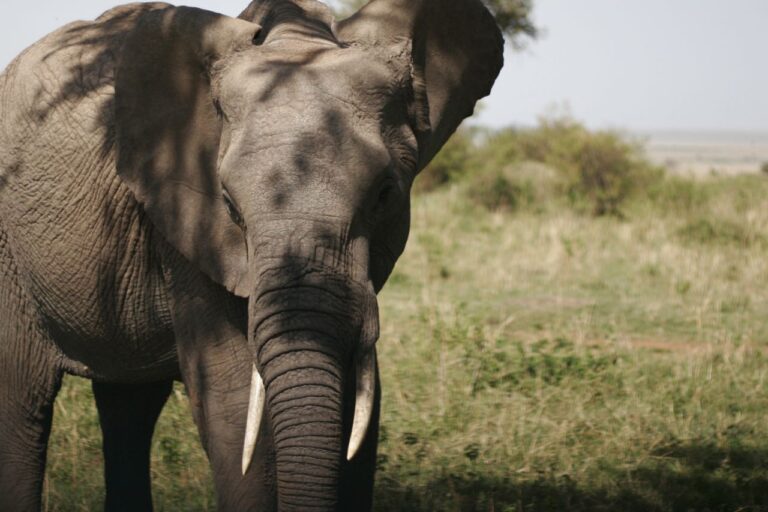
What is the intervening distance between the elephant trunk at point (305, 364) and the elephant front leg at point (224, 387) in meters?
0.48

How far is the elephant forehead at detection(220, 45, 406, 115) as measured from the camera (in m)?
3.78

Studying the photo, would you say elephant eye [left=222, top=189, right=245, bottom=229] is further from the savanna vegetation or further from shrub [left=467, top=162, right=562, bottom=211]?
shrub [left=467, top=162, right=562, bottom=211]

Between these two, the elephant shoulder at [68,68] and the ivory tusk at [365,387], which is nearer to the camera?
the ivory tusk at [365,387]

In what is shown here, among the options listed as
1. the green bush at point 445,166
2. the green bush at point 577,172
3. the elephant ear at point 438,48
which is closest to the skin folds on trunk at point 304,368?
the elephant ear at point 438,48

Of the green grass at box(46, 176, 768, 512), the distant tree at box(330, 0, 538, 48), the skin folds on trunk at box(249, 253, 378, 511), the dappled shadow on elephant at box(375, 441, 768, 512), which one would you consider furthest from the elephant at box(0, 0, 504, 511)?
the distant tree at box(330, 0, 538, 48)

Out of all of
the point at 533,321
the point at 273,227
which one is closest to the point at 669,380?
the point at 533,321

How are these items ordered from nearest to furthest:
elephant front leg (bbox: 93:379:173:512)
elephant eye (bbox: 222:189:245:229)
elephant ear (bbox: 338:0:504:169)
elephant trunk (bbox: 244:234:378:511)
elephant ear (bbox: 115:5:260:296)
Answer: elephant trunk (bbox: 244:234:378:511) < elephant eye (bbox: 222:189:245:229) < elephant ear (bbox: 115:5:260:296) < elephant ear (bbox: 338:0:504:169) < elephant front leg (bbox: 93:379:173:512)

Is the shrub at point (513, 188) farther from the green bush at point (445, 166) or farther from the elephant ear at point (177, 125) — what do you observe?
the elephant ear at point (177, 125)

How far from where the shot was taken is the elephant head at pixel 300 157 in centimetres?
360

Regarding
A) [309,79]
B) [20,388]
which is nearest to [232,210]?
[309,79]

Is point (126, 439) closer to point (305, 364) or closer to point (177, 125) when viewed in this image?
point (177, 125)

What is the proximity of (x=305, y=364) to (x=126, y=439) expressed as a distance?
7.35 feet

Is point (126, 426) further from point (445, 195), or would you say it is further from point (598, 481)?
point (445, 195)

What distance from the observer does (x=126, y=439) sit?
5543mm
